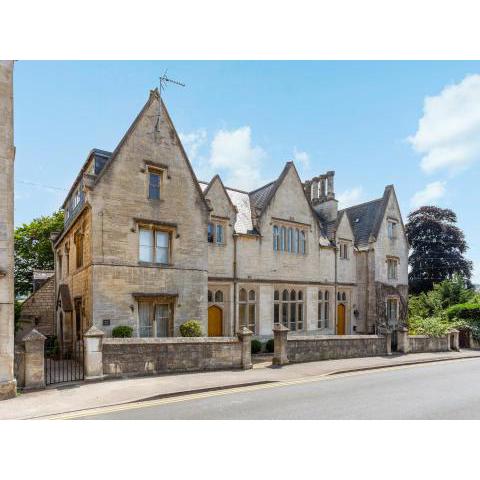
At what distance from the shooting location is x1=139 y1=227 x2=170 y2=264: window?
52.9ft

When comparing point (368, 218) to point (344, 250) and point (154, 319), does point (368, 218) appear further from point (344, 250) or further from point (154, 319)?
point (154, 319)

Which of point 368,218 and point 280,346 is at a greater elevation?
point 368,218

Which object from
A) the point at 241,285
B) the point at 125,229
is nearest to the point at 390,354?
the point at 241,285

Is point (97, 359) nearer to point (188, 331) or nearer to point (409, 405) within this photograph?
point (188, 331)

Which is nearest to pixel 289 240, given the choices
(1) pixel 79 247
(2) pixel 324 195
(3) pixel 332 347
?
(2) pixel 324 195

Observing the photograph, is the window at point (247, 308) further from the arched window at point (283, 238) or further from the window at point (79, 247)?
the window at point (79, 247)

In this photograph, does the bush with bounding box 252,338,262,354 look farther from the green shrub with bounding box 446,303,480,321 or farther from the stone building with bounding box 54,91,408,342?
the green shrub with bounding box 446,303,480,321

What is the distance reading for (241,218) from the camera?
2233 centimetres

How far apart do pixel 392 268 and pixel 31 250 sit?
112ft

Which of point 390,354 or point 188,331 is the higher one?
point 188,331

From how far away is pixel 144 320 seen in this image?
15906 mm

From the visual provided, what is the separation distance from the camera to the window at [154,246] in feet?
52.9

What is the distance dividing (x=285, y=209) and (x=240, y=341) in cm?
1085

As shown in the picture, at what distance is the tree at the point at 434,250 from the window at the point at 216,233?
3074 centimetres
